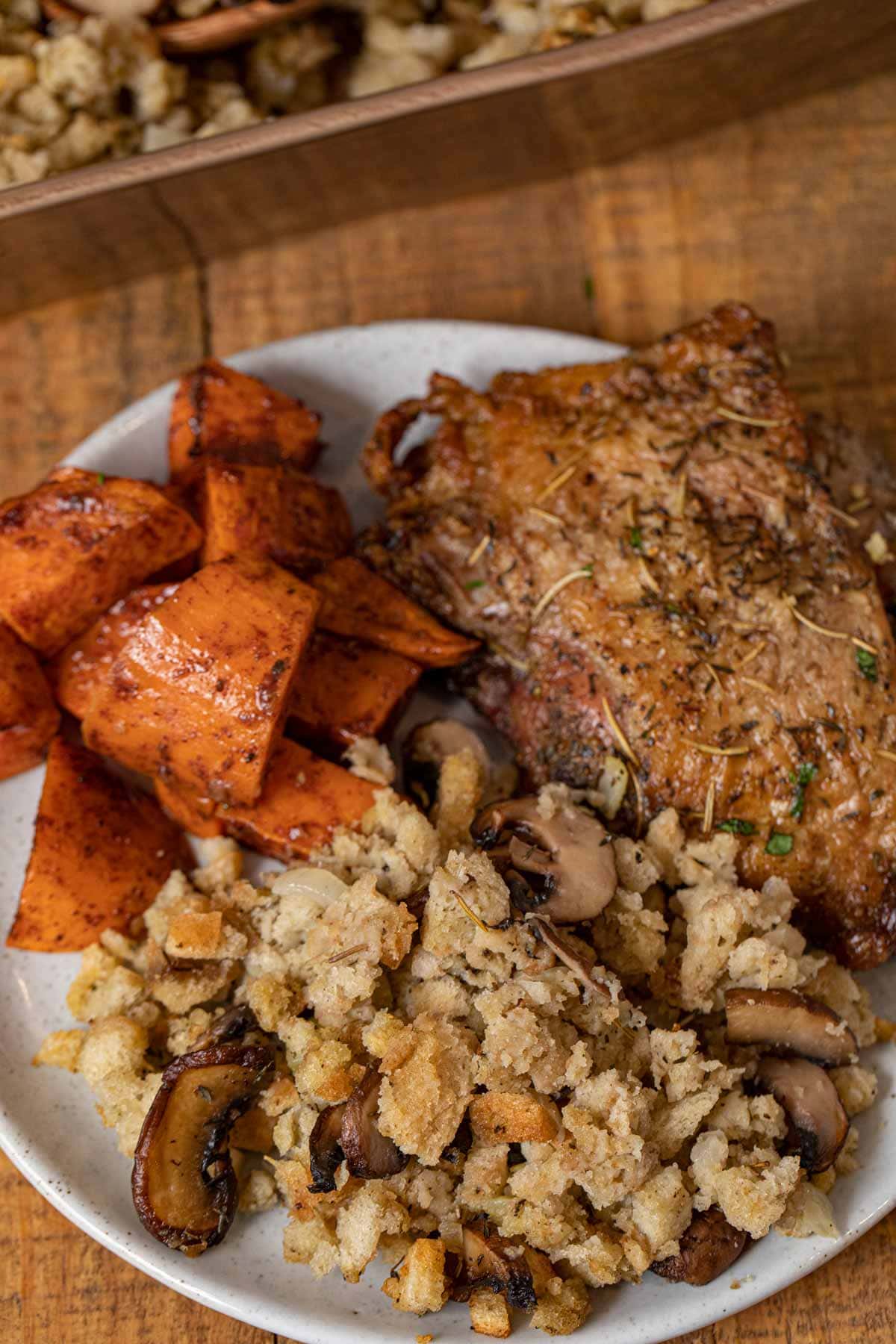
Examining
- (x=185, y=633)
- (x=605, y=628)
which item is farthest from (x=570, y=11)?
(x=185, y=633)

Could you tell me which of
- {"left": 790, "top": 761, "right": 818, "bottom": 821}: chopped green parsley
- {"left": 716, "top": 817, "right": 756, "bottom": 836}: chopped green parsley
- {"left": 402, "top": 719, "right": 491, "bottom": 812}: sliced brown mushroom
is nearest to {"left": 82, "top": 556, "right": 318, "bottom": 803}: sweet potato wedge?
{"left": 402, "top": 719, "right": 491, "bottom": 812}: sliced brown mushroom

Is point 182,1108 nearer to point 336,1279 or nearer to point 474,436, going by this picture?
point 336,1279

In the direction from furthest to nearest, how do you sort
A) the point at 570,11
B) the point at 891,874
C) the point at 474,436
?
the point at 570,11 < the point at 474,436 < the point at 891,874

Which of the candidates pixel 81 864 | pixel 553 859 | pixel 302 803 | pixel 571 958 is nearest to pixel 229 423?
pixel 302 803

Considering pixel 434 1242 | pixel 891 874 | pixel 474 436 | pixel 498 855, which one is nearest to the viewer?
pixel 434 1242

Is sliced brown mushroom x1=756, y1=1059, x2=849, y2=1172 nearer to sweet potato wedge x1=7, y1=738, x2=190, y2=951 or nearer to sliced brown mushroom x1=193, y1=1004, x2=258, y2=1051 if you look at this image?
sliced brown mushroom x1=193, y1=1004, x2=258, y2=1051

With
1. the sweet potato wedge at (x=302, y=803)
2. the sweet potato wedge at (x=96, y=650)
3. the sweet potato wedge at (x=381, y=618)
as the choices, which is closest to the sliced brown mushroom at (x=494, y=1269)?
the sweet potato wedge at (x=302, y=803)
